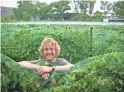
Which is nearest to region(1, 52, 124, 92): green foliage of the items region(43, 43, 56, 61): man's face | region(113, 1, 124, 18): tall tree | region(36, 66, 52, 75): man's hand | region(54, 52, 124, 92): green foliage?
region(54, 52, 124, 92): green foliage

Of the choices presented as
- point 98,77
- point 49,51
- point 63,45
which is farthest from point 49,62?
point 63,45

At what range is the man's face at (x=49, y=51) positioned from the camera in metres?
3.37

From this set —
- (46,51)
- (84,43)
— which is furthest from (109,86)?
(84,43)

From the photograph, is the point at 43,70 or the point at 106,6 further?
the point at 106,6

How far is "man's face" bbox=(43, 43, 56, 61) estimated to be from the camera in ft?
11.0

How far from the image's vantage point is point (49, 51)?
3.39 m

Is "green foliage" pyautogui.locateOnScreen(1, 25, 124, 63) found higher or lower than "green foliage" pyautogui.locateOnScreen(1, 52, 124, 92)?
lower

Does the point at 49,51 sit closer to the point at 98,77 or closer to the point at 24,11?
the point at 98,77

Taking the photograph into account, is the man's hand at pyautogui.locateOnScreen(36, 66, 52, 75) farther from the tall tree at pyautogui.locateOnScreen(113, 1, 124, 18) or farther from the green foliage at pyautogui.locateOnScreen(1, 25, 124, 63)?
the tall tree at pyautogui.locateOnScreen(113, 1, 124, 18)

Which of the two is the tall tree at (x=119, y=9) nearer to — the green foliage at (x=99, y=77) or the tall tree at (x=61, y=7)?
the tall tree at (x=61, y=7)

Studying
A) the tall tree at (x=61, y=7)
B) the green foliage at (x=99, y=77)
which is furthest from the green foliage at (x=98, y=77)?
the tall tree at (x=61, y=7)

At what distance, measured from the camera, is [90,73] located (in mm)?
2773

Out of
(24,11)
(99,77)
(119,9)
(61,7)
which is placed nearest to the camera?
(99,77)

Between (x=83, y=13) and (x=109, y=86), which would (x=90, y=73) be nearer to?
(x=109, y=86)
